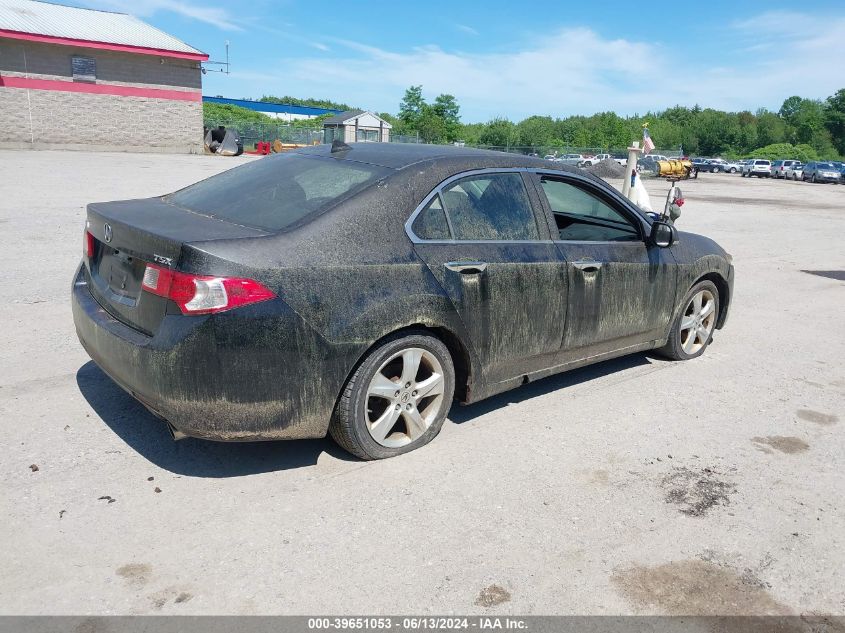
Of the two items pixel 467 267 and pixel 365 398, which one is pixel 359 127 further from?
pixel 365 398

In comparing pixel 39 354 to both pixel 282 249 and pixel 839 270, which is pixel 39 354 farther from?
pixel 839 270

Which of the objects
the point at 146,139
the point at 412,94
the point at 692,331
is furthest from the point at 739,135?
the point at 692,331

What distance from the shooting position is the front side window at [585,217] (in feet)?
16.3

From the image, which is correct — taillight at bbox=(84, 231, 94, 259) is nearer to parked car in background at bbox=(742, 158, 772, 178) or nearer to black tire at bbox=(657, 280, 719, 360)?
black tire at bbox=(657, 280, 719, 360)

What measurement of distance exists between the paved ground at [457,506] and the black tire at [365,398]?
106 millimetres

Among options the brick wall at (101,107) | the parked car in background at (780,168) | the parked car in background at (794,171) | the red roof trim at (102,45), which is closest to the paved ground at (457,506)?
the red roof trim at (102,45)

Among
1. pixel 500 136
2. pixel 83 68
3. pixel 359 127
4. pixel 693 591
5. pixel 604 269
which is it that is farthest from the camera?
pixel 500 136

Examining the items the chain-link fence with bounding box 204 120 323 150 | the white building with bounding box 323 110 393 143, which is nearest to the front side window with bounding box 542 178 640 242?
the chain-link fence with bounding box 204 120 323 150

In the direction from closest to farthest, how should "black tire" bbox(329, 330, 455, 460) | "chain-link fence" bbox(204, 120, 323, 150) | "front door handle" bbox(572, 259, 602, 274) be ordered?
"black tire" bbox(329, 330, 455, 460) → "front door handle" bbox(572, 259, 602, 274) → "chain-link fence" bbox(204, 120, 323, 150)

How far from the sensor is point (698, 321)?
6.07m

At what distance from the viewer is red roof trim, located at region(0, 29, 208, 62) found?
31.7m

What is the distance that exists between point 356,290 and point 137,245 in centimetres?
109

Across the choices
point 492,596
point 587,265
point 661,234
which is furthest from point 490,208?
point 492,596

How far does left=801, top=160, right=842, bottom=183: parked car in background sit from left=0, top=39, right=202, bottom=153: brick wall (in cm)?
4529
